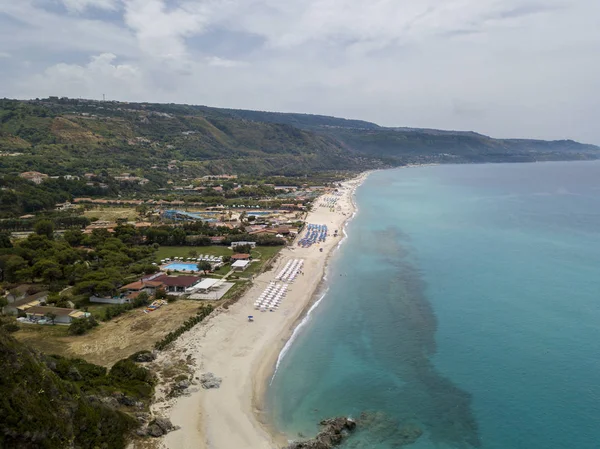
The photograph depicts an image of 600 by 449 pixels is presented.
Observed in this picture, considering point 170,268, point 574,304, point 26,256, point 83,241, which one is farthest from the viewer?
point 83,241

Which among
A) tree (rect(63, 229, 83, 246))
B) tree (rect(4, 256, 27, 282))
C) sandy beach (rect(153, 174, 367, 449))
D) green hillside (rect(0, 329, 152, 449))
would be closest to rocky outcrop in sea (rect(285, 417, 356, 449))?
sandy beach (rect(153, 174, 367, 449))

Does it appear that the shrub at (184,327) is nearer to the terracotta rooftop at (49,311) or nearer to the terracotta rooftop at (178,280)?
the terracotta rooftop at (178,280)

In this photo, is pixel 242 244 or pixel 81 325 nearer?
Result: pixel 81 325

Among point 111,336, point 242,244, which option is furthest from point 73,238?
point 111,336

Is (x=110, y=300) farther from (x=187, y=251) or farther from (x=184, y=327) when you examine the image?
(x=187, y=251)

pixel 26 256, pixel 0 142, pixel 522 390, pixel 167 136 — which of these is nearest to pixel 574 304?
pixel 522 390

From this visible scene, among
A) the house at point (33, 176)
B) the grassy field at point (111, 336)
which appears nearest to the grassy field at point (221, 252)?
the grassy field at point (111, 336)

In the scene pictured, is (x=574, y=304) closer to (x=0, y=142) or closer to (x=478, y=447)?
(x=478, y=447)
